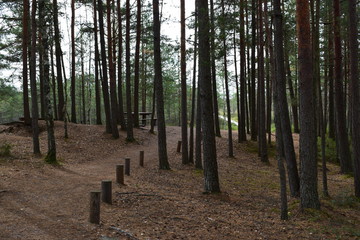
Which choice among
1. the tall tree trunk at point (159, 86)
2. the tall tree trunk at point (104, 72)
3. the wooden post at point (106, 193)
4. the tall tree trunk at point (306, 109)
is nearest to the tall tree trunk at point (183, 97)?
the tall tree trunk at point (159, 86)

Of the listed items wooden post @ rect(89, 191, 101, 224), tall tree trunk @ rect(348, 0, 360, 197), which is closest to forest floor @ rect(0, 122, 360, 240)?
wooden post @ rect(89, 191, 101, 224)

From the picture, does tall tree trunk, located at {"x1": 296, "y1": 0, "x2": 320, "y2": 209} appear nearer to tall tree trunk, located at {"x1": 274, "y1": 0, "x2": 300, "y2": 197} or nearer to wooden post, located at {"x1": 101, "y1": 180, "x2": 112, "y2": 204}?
tall tree trunk, located at {"x1": 274, "y1": 0, "x2": 300, "y2": 197}

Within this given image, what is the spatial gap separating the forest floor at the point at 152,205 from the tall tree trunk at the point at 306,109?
21.9 inches

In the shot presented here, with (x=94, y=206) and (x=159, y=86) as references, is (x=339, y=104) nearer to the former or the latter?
(x=159, y=86)

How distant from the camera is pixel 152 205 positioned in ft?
25.9

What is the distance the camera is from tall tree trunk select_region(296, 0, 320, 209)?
7.45m

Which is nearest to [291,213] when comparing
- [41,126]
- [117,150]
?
[117,150]

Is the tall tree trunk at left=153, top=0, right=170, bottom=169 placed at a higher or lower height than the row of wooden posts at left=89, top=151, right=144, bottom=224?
higher

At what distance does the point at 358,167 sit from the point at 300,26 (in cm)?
550

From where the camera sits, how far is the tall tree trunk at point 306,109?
7449 millimetres

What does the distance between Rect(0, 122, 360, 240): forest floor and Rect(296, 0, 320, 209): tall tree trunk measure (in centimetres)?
56

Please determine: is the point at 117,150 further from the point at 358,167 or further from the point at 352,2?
the point at 352,2

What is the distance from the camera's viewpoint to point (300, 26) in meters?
7.48

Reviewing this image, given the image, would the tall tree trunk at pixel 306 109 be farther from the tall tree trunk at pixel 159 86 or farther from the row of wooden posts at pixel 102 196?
the tall tree trunk at pixel 159 86
